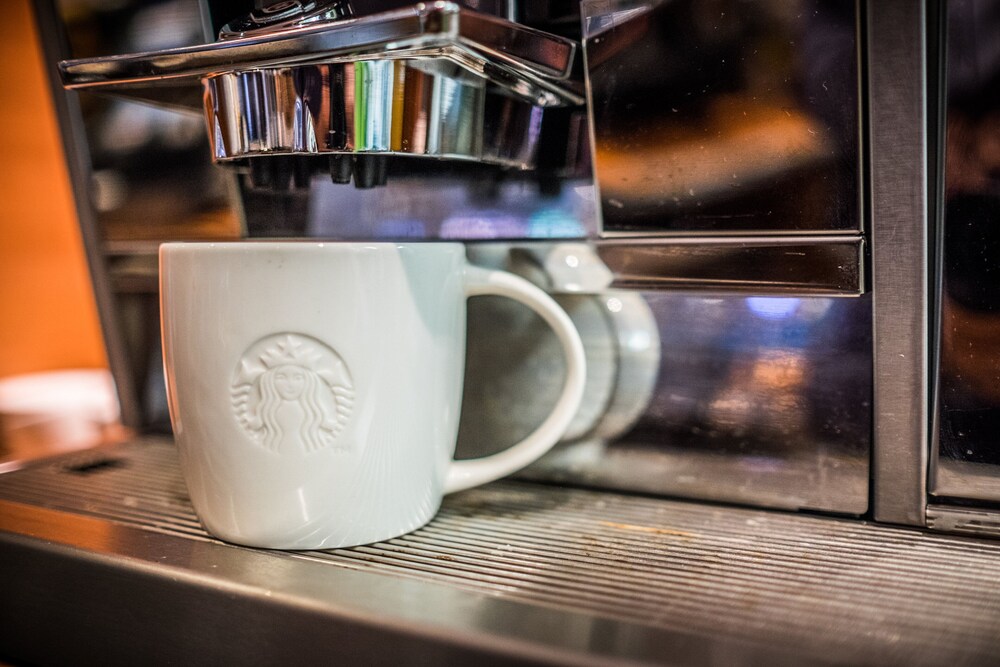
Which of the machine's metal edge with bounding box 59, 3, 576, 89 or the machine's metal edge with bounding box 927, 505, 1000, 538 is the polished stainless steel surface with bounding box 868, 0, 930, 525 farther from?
the machine's metal edge with bounding box 59, 3, 576, 89

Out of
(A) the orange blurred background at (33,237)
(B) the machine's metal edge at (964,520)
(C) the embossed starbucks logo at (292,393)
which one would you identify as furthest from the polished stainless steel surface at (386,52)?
(A) the orange blurred background at (33,237)

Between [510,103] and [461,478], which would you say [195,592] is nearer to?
[461,478]

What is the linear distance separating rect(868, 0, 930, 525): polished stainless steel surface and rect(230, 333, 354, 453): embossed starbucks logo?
0.25 metres

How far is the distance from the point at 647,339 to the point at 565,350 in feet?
0.21

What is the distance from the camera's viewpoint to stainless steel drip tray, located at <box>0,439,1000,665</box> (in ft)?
0.88

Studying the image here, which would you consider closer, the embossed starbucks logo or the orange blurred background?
the embossed starbucks logo

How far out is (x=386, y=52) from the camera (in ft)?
1.02

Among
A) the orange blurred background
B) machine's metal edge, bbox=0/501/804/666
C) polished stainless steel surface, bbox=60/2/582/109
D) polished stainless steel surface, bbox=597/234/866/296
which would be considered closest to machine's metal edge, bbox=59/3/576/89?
polished stainless steel surface, bbox=60/2/582/109

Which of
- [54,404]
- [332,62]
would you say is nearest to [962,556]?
[332,62]

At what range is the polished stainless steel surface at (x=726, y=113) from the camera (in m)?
0.35

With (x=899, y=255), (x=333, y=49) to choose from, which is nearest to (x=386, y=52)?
(x=333, y=49)

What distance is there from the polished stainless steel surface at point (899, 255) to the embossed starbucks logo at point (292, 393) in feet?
0.83

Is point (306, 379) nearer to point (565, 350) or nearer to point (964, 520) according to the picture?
point (565, 350)

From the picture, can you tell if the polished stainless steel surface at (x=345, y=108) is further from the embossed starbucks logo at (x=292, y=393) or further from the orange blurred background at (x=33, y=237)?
the orange blurred background at (x=33, y=237)
